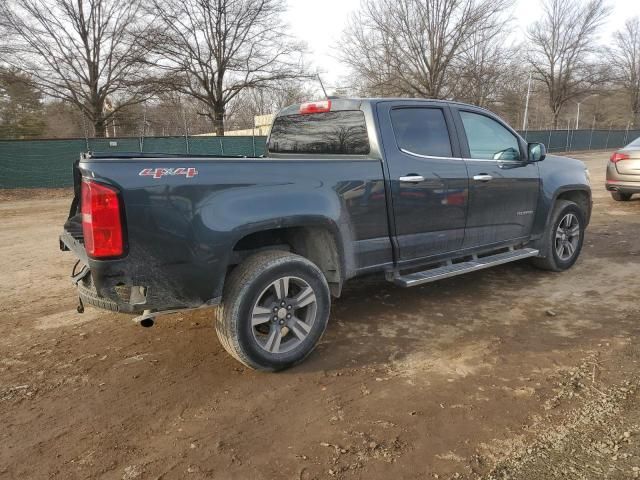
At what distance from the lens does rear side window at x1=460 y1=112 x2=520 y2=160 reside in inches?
180

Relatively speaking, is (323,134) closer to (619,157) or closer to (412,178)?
(412,178)

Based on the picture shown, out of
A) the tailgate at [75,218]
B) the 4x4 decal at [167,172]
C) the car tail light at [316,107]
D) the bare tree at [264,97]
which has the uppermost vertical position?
the bare tree at [264,97]

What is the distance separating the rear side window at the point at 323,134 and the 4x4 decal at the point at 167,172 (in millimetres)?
1559

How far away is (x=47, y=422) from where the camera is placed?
2777 mm

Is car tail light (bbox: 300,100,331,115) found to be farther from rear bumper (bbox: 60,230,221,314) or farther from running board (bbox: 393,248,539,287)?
rear bumper (bbox: 60,230,221,314)

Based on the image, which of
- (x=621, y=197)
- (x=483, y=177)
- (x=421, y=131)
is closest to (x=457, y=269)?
(x=483, y=177)

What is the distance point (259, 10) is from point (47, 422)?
87.8ft

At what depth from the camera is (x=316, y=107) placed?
437 cm

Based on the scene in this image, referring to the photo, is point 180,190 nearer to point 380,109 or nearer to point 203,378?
point 203,378

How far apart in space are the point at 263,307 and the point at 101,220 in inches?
45.5

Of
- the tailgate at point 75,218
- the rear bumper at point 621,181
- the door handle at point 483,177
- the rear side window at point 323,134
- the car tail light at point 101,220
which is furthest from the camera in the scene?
the rear bumper at point 621,181

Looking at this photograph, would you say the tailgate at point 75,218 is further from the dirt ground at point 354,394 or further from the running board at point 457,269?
the running board at point 457,269

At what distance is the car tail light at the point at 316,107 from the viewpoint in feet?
13.9

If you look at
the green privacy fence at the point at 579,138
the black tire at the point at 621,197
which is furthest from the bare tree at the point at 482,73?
the black tire at the point at 621,197
